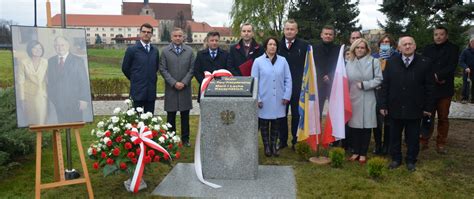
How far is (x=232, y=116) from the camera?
16.2 feet

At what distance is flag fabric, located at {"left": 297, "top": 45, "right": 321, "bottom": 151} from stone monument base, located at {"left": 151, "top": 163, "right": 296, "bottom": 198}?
0.74m

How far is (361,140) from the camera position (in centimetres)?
597

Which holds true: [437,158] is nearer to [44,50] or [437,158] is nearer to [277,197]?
[277,197]

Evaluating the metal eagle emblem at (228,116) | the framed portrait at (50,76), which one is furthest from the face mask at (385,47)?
the framed portrait at (50,76)

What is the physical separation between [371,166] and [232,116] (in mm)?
1797

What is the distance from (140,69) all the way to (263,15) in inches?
1021

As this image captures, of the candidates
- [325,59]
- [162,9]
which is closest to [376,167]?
[325,59]

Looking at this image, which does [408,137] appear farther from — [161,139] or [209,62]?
[161,139]

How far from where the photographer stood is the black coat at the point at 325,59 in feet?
21.0

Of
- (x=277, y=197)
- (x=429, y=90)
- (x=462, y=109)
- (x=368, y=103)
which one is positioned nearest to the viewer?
(x=277, y=197)

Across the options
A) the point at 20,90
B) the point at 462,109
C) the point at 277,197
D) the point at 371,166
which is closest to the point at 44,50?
the point at 20,90

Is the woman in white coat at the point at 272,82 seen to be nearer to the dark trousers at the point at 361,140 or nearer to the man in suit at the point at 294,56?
the man in suit at the point at 294,56

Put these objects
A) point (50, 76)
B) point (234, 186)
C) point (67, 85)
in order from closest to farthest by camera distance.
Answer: point (50, 76) → point (67, 85) → point (234, 186)

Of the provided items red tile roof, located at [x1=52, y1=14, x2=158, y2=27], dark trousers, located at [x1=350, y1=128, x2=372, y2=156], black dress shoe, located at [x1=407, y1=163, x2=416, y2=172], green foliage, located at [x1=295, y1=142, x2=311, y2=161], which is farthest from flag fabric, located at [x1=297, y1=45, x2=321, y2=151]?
red tile roof, located at [x1=52, y1=14, x2=158, y2=27]
